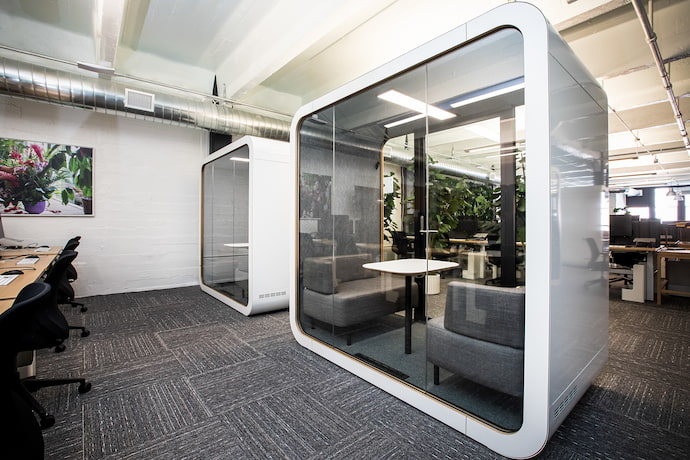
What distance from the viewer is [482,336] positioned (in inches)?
75.7

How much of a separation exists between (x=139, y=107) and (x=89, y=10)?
4.12 ft

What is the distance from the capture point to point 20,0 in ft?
13.0

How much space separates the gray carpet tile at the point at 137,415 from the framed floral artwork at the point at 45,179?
3855 millimetres

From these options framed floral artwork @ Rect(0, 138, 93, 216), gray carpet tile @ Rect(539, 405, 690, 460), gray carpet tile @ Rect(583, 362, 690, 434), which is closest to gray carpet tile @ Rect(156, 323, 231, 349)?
framed floral artwork @ Rect(0, 138, 93, 216)

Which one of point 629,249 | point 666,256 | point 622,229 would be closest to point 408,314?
point 629,249

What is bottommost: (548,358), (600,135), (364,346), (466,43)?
(364,346)

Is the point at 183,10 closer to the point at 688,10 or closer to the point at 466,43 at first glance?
the point at 466,43

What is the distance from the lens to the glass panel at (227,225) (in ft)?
14.2

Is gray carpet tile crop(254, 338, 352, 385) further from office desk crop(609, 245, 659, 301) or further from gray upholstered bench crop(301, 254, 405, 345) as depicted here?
office desk crop(609, 245, 659, 301)

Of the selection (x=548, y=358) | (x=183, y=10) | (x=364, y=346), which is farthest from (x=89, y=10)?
(x=548, y=358)

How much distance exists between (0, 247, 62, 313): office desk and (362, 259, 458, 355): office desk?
7.78ft

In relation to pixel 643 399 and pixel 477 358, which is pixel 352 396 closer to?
pixel 477 358

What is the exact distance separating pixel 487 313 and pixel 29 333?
2630mm

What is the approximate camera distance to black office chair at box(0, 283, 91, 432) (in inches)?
44.0
